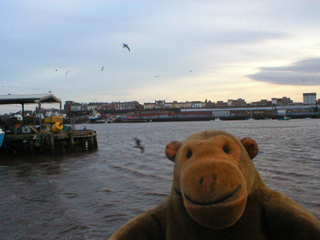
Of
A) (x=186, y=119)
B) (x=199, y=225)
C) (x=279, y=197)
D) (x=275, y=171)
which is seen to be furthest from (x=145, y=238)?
(x=186, y=119)

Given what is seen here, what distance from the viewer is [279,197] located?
8.54 feet

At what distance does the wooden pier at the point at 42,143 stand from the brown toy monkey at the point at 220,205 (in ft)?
72.3

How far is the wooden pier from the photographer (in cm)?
2348

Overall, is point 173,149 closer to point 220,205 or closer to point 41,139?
point 220,205

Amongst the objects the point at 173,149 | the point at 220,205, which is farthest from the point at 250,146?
the point at 220,205

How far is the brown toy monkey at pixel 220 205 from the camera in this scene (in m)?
2.22

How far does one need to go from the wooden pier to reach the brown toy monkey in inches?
868

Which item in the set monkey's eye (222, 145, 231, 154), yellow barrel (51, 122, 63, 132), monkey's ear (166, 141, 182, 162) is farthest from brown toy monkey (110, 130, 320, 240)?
yellow barrel (51, 122, 63, 132)

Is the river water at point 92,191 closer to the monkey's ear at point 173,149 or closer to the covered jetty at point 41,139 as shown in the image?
the covered jetty at point 41,139

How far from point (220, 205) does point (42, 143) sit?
23.0 meters

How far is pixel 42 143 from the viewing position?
76.9ft

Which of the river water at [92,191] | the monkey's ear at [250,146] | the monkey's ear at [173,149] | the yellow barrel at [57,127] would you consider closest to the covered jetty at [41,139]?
the yellow barrel at [57,127]

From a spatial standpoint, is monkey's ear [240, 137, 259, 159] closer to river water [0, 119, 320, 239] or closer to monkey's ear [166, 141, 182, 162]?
monkey's ear [166, 141, 182, 162]

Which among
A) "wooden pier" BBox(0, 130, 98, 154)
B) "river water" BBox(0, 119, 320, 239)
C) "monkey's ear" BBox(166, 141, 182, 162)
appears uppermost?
"monkey's ear" BBox(166, 141, 182, 162)
